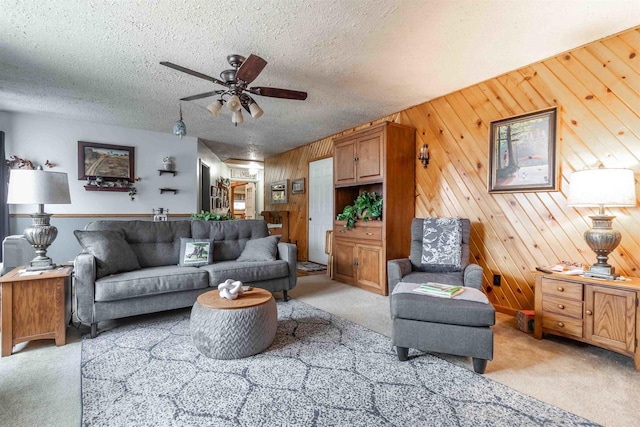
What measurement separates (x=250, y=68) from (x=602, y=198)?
2.77 meters

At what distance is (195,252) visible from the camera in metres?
3.21

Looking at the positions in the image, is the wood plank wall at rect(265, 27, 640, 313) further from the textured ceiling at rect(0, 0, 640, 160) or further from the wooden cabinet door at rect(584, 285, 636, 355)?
the wooden cabinet door at rect(584, 285, 636, 355)

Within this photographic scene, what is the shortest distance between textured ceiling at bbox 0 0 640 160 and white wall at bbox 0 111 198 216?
0.65 m

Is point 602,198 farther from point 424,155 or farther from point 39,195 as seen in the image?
point 39,195

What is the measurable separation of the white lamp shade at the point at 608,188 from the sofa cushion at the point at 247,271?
2755mm

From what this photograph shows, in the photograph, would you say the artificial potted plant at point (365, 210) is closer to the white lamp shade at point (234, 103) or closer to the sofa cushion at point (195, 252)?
the sofa cushion at point (195, 252)

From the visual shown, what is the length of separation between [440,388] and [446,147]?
282 centimetres

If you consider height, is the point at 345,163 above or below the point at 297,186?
above

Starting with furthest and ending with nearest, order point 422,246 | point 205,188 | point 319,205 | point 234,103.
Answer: point 205,188 → point 319,205 → point 422,246 → point 234,103

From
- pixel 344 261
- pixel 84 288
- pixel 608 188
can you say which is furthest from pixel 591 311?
pixel 84 288

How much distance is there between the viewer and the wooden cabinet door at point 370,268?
3869 millimetres

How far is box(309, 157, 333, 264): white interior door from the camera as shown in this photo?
584 centimetres

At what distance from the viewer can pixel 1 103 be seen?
4.08m

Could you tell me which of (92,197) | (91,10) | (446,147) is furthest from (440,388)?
(92,197)
